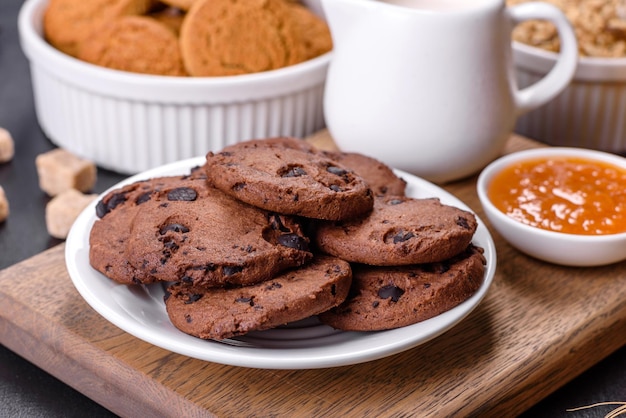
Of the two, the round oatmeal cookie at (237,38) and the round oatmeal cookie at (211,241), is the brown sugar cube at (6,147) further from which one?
the round oatmeal cookie at (211,241)

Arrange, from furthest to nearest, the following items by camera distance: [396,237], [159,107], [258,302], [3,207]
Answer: [159,107]
[3,207]
[396,237]
[258,302]

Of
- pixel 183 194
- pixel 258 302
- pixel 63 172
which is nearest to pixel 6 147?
pixel 63 172

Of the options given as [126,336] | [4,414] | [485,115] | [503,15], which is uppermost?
[503,15]

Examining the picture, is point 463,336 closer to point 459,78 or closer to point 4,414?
point 459,78

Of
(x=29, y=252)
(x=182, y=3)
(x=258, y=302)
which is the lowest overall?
(x=29, y=252)

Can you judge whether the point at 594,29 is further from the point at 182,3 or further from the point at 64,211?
the point at 64,211

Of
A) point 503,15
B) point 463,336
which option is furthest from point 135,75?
point 463,336

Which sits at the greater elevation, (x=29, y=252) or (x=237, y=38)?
(x=237, y=38)
